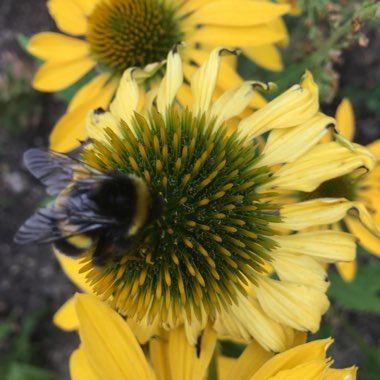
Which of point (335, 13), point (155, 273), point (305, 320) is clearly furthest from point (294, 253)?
point (335, 13)

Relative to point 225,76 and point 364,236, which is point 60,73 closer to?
point 225,76

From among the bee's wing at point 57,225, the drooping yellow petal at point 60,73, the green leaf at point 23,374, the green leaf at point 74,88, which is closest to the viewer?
the bee's wing at point 57,225

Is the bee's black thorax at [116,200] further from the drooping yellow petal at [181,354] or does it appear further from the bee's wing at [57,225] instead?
the drooping yellow petal at [181,354]

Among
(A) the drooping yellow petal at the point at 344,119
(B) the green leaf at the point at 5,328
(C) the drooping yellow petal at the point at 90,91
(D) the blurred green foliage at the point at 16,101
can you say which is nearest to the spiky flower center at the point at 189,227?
(C) the drooping yellow petal at the point at 90,91

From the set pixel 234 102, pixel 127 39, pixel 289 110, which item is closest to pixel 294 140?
pixel 289 110

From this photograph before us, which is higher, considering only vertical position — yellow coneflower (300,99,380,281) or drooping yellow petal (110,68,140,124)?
drooping yellow petal (110,68,140,124)

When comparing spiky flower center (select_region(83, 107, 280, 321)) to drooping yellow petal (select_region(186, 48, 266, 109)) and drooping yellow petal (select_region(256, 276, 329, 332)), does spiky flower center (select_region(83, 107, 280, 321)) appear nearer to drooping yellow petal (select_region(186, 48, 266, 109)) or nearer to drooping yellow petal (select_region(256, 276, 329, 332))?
drooping yellow petal (select_region(256, 276, 329, 332))

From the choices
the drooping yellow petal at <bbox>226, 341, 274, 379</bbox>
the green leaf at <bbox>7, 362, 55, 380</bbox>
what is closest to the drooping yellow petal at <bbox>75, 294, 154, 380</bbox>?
the drooping yellow petal at <bbox>226, 341, 274, 379</bbox>
